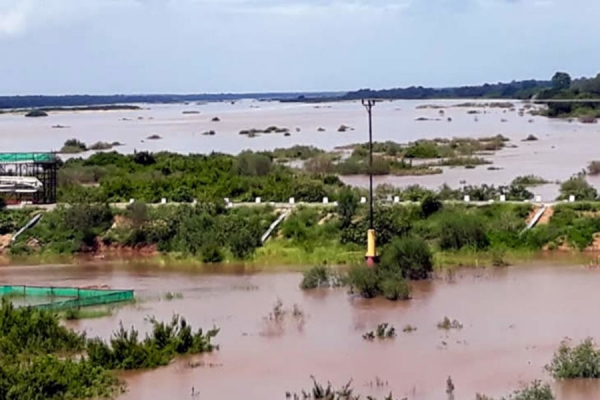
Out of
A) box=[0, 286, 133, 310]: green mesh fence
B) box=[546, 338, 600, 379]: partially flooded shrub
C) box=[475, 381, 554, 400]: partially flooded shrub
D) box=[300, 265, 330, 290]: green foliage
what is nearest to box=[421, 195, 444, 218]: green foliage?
box=[300, 265, 330, 290]: green foliage

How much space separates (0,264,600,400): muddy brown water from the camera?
1675 cm

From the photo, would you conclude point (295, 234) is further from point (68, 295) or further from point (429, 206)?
point (68, 295)

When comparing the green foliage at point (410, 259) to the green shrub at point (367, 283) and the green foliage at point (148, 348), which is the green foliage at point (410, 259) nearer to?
the green shrub at point (367, 283)

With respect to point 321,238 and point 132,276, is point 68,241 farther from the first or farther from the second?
point 321,238

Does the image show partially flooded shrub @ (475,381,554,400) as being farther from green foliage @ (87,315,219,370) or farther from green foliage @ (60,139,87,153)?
green foliage @ (60,139,87,153)

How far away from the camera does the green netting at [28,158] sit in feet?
124

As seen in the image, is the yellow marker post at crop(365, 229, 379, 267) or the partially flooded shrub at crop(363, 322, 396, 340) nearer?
the partially flooded shrub at crop(363, 322, 396, 340)

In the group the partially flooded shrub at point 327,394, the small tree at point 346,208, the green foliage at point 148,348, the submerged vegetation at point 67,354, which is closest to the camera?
the partially flooded shrub at point 327,394

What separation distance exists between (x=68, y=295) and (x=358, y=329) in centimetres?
711

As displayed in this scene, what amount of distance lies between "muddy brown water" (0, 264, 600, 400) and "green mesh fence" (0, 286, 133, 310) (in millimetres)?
642

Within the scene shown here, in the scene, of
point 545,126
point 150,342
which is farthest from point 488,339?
point 545,126

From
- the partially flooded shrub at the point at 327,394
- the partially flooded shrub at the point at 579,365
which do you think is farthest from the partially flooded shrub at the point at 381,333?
the partially flooded shrub at the point at 579,365

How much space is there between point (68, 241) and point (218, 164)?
44.2 feet

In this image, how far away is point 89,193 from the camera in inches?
1443
